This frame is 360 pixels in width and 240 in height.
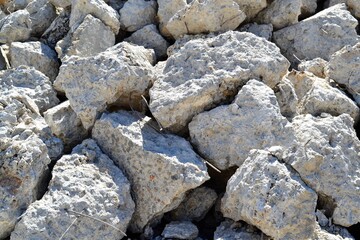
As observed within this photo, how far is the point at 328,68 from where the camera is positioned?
3803 millimetres

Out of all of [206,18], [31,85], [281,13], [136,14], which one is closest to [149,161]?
[31,85]

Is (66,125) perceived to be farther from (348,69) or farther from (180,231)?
(348,69)

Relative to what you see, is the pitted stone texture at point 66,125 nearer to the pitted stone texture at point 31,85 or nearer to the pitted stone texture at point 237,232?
the pitted stone texture at point 31,85

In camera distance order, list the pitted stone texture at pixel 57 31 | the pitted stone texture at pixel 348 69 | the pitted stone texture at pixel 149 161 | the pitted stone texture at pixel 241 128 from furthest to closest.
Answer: the pitted stone texture at pixel 57 31
the pitted stone texture at pixel 348 69
the pitted stone texture at pixel 241 128
the pitted stone texture at pixel 149 161

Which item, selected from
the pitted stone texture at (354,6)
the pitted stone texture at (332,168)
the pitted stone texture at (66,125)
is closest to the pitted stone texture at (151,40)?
the pitted stone texture at (66,125)

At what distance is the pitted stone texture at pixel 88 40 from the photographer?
4.04 m

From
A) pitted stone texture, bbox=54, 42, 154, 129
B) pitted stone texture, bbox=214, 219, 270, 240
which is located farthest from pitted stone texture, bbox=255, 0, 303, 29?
pitted stone texture, bbox=214, 219, 270, 240

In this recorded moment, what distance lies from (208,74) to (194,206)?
0.85 metres

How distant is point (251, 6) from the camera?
4270 millimetres

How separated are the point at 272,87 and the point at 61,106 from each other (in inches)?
56.1

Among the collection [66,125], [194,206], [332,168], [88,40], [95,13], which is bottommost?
[194,206]

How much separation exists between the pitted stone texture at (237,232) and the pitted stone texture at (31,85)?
1547 millimetres

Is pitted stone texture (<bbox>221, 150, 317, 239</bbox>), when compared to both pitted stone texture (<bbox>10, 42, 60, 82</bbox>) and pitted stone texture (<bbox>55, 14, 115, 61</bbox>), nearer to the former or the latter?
pitted stone texture (<bbox>55, 14, 115, 61</bbox>)

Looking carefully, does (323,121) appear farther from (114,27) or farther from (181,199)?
(114,27)
